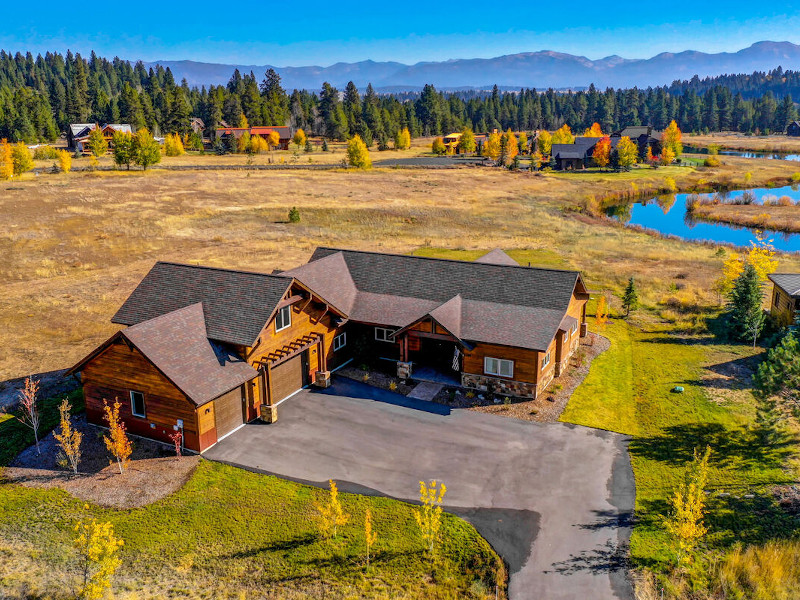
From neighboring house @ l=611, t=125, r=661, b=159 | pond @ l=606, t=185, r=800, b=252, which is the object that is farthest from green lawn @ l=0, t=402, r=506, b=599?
neighboring house @ l=611, t=125, r=661, b=159

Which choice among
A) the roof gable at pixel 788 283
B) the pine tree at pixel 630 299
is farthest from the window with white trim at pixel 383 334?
the roof gable at pixel 788 283

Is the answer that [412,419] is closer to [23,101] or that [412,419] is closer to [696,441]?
[696,441]

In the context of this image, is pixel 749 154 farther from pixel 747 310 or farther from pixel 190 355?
pixel 190 355

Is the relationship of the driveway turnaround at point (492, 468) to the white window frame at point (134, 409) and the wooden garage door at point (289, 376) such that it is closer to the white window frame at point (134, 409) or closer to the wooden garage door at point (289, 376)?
the wooden garage door at point (289, 376)

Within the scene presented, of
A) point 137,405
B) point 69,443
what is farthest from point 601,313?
point 69,443

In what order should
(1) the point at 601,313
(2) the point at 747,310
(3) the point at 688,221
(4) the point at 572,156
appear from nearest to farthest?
(2) the point at 747,310, (1) the point at 601,313, (3) the point at 688,221, (4) the point at 572,156

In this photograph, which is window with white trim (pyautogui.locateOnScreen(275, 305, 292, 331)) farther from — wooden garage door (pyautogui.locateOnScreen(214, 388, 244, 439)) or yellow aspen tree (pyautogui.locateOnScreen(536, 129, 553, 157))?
yellow aspen tree (pyautogui.locateOnScreen(536, 129, 553, 157))
